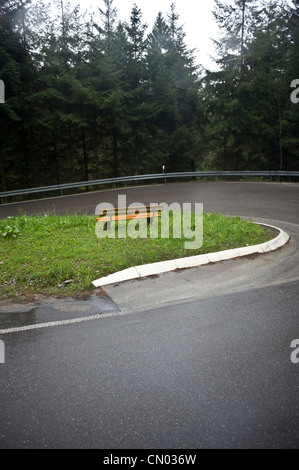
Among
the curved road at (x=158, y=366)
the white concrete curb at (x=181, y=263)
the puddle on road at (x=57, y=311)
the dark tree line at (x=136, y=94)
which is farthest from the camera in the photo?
the dark tree line at (x=136, y=94)

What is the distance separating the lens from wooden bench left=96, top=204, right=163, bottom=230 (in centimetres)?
900

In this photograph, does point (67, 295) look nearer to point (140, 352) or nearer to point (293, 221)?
point (140, 352)

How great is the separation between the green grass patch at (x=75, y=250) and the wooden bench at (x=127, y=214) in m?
0.61

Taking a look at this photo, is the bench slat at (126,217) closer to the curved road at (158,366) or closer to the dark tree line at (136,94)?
the curved road at (158,366)

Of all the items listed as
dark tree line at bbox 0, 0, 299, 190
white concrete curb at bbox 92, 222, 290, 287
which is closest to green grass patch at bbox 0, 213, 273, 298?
white concrete curb at bbox 92, 222, 290, 287

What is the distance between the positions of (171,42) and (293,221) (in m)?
22.6

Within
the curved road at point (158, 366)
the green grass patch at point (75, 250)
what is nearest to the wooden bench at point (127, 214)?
the green grass patch at point (75, 250)

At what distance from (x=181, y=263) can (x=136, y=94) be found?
836 inches

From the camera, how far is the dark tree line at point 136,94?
20875 mm

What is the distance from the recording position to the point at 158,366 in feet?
11.3

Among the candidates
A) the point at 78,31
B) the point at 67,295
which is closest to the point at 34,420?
the point at 67,295

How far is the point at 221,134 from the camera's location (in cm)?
2475

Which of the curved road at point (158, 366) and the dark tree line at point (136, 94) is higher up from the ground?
the dark tree line at point (136, 94)

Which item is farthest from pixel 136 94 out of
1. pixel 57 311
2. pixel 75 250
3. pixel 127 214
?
pixel 57 311
